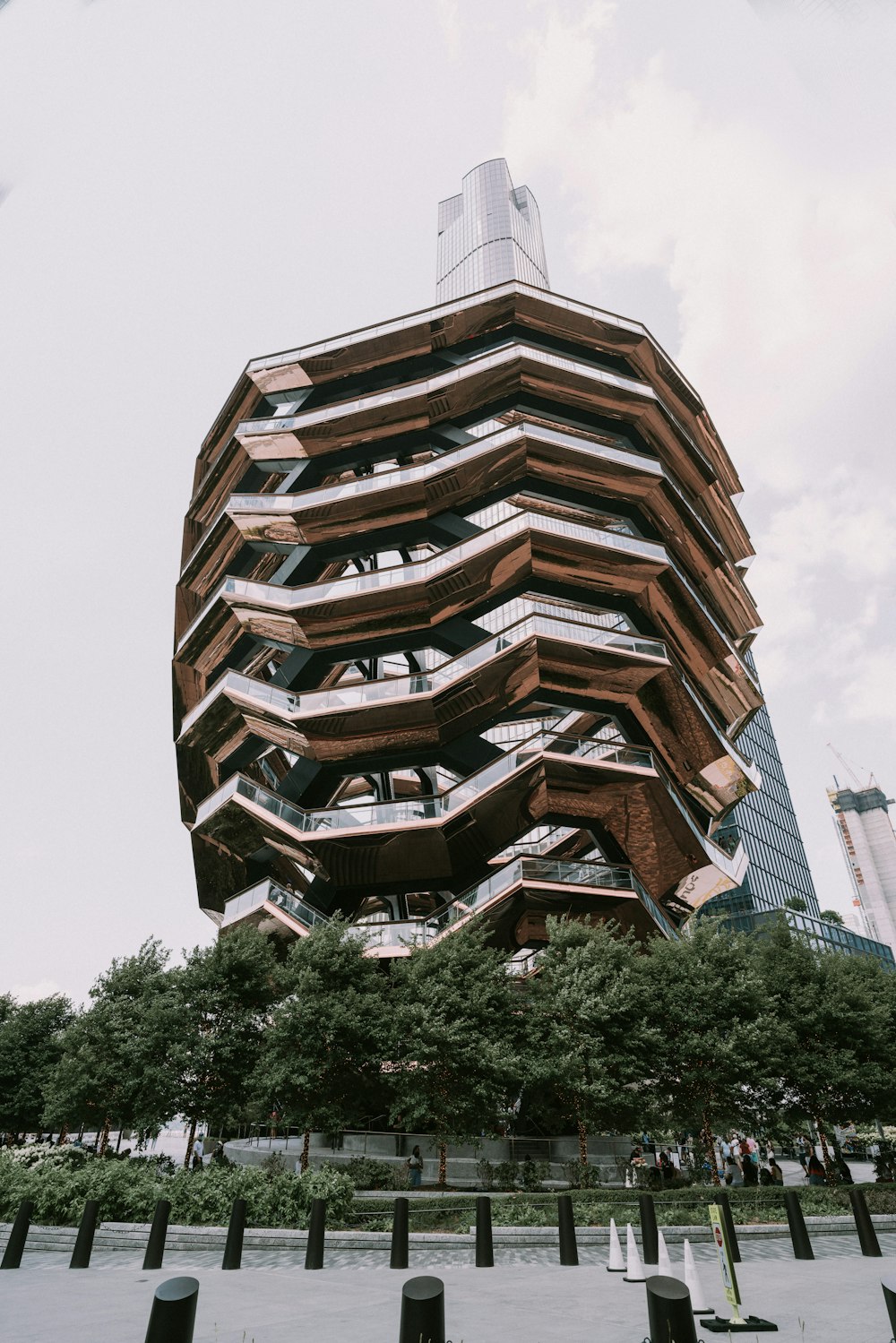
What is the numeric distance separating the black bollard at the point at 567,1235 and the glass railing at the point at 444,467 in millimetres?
29213

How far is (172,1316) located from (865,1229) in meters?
11.3

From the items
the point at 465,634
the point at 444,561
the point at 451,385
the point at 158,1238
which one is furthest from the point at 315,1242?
the point at 451,385

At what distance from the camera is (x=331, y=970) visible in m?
22.4

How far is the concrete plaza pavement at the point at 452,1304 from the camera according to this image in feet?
23.2

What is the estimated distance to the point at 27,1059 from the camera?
111ft

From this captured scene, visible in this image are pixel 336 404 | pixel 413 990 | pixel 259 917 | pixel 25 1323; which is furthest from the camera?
pixel 336 404

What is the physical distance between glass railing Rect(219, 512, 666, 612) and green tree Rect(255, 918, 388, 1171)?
17161 mm

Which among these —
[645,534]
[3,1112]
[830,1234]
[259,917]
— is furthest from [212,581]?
[830,1234]

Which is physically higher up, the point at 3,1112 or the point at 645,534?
the point at 645,534

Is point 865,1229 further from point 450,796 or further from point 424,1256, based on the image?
point 450,796

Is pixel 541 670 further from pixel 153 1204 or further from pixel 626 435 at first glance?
pixel 153 1204

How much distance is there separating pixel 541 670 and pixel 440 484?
33.0ft

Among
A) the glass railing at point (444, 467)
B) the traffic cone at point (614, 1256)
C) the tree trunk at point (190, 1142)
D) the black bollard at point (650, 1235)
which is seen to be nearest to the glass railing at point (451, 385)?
the glass railing at point (444, 467)

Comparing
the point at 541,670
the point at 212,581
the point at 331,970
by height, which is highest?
the point at 212,581
